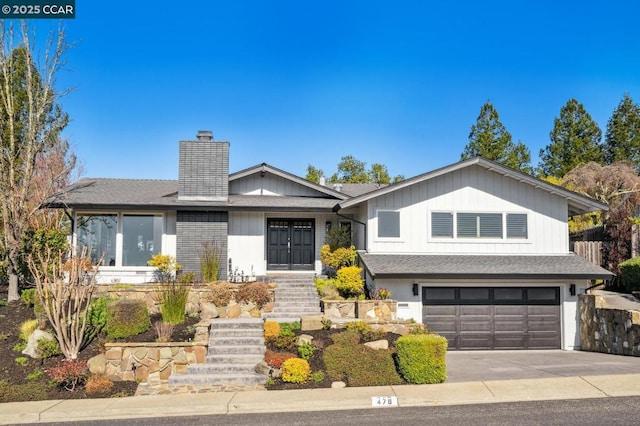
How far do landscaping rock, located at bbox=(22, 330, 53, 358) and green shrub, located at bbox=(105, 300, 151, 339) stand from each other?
146 cm

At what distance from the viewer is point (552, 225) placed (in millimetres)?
18359

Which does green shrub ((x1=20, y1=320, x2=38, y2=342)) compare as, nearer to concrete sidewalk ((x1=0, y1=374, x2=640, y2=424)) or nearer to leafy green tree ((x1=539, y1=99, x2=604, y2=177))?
concrete sidewalk ((x1=0, y1=374, x2=640, y2=424))

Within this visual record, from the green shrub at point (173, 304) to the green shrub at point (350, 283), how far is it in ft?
16.7

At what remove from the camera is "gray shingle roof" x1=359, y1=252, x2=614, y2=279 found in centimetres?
1631

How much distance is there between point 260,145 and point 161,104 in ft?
20.0

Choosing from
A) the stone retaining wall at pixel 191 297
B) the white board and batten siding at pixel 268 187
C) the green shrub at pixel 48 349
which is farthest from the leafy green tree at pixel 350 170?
the green shrub at pixel 48 349

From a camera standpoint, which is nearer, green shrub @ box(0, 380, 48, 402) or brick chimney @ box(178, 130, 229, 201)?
green shrub @ box(0, 380, 48, 402)

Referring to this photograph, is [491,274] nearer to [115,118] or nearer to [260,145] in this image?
[260,145]

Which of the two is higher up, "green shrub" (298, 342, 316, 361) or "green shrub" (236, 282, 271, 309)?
"green shrub" (236, 282, 271, 309)

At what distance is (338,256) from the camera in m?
18.5

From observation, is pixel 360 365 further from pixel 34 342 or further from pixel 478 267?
pixel 34 342

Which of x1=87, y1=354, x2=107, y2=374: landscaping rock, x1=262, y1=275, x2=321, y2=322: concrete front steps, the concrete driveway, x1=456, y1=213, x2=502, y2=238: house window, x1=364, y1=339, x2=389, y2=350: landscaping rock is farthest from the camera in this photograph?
x1=456, y1=213, x2=502, y2=238: house window

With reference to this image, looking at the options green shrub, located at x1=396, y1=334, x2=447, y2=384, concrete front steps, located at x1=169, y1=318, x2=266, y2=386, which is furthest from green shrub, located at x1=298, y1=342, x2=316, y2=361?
green shrub, located at x1=396, y1=334, x2=447, y2=384

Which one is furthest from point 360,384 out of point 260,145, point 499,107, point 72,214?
point 499,107
